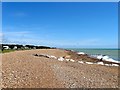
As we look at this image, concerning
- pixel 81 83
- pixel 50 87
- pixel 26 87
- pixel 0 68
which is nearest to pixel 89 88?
pixel 81 83

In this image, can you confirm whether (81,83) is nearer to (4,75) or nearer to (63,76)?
(63,76)

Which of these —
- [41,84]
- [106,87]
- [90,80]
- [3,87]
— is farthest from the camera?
[90,80]

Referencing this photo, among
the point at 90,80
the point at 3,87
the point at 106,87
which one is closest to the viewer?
the point at 3,87

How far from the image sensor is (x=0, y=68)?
17.1 metres

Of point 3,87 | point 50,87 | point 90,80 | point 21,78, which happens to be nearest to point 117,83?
point 90,80

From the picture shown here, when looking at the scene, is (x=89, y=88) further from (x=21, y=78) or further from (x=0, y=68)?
(x=0, y=68)

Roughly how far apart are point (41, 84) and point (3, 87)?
199cm

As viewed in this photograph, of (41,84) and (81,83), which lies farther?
(81,83)

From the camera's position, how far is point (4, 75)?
15.3 m

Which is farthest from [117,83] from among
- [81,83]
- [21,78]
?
A: [21,78]

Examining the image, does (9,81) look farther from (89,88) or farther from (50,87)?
(89,88)

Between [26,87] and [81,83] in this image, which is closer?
[26,87]

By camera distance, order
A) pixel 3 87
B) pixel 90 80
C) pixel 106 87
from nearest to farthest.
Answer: pixel 3 87 < pixel 106 87 < pixel 90 80

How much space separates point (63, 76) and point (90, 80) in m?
1.72
